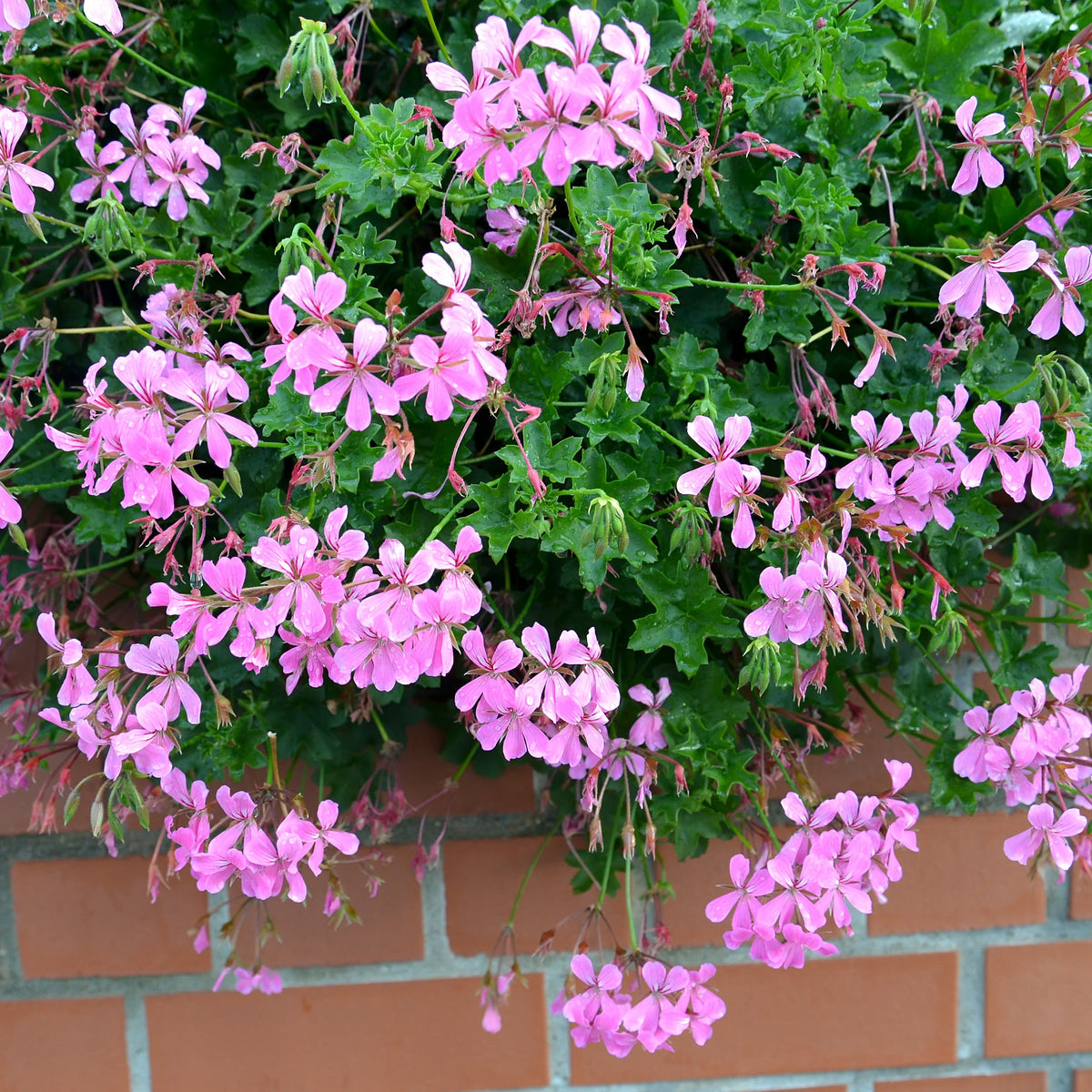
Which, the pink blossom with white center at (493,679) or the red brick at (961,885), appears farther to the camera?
the red brick at (961,885)

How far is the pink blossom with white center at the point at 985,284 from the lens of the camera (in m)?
0.58

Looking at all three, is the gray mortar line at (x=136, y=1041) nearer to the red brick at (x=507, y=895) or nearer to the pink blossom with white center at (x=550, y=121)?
the red brick at (x=507, y=895)

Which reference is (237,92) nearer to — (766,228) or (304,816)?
(766,228)

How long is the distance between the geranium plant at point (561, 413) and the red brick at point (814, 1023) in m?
0.22

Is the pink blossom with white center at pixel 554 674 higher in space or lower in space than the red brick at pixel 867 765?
higher

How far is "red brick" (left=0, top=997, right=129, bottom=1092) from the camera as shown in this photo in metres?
0.87

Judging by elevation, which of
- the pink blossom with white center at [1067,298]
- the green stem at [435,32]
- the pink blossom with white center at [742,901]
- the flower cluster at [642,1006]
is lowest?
the flower cluster at [642,1006]

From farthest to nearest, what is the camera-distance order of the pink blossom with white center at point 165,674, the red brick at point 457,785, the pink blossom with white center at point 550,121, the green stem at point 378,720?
the red brick at point 457,785 < the green stem at point 378,720 < the pink blossom with white center at point 165,674 < the pink blossom with white center at point 550,121

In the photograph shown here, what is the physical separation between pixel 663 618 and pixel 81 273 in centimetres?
49

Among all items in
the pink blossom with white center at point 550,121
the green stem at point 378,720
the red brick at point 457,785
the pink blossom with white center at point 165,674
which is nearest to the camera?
the pink blossom with white center at point 550,121

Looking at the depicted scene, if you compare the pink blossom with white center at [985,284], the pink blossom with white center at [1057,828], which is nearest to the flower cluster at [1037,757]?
the pink blossom with white center at [1057,828]

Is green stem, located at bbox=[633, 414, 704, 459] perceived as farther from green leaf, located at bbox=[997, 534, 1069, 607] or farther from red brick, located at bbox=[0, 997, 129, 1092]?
red brick, located at bbox=[0, 997, 129, 1092]

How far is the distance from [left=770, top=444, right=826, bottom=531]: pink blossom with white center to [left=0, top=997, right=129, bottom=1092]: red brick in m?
0.74

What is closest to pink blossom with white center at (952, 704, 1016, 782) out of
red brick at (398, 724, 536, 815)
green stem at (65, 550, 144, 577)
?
red brick at (398, 724, 536, 815)
